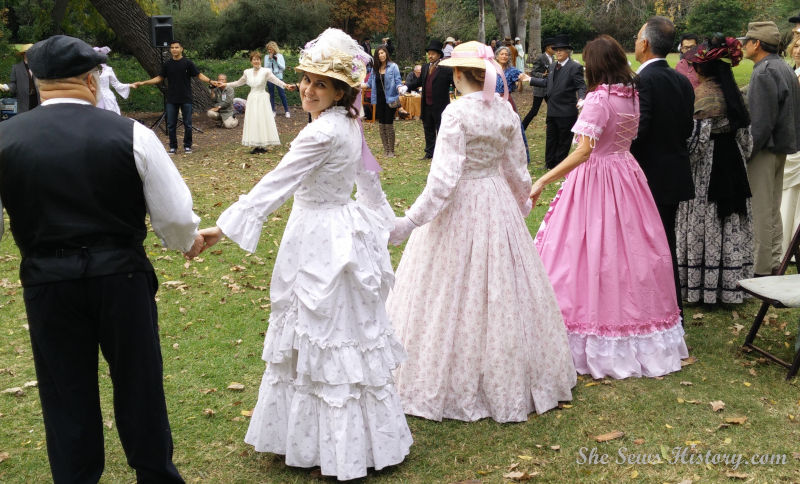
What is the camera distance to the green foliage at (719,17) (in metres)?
37.1

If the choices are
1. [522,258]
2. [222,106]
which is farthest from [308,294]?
[222,106]

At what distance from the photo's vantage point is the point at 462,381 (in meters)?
4.53

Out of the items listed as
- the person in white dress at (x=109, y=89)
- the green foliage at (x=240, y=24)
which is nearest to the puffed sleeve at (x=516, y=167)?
the person in white dress at (x=109, y=89)

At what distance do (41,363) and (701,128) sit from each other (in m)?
5.01

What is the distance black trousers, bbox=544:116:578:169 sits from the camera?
12062 mm

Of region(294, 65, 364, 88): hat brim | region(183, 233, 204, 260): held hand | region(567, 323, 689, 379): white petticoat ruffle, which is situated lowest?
region(567, 323, 689, 379): white petticoat ruffle

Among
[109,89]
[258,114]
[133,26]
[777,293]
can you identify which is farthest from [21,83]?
[777,293]

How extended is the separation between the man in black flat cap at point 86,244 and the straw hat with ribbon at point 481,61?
189 cm

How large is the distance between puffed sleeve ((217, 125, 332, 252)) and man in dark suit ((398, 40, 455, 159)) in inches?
382

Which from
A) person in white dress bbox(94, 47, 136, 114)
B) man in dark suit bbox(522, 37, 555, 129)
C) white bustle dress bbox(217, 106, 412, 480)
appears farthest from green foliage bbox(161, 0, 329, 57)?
white bustle dress bbox(217, 106, 412, 480)

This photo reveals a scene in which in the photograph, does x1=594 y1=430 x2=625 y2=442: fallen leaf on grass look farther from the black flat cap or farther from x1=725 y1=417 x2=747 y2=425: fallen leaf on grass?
the black flat cap

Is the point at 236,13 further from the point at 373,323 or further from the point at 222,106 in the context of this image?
the point at 373,323

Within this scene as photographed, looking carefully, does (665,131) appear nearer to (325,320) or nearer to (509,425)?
(509,425)

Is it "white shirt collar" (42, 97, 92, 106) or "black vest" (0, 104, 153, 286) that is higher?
"white shirt collar" (42, 97, 92, 106)
